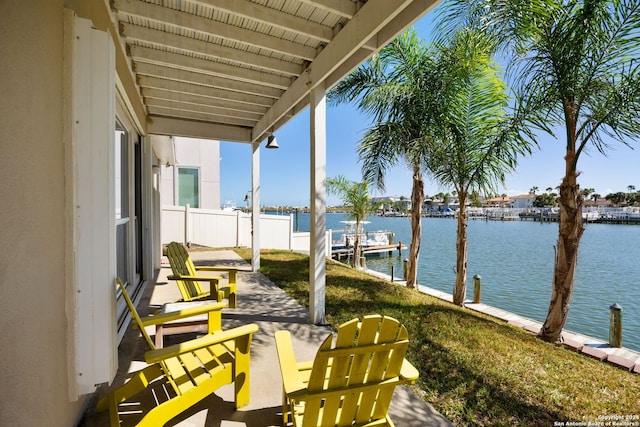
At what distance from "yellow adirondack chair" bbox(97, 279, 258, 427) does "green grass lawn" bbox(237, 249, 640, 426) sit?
1517mm

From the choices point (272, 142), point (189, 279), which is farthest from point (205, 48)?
point (272, 142)

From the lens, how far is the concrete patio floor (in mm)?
2203

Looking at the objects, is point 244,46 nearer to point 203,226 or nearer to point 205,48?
point 205,48

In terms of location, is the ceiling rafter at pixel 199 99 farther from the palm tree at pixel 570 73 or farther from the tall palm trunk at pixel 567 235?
the tall palm trunk at pixel 567 235

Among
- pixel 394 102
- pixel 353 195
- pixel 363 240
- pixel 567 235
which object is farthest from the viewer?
pixel 363 240

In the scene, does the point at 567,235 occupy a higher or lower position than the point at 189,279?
higher

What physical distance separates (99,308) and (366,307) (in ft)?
12.6

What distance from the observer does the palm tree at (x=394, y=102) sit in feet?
24.0

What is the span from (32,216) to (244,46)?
2.97m

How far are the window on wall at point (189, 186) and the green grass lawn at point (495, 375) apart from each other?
10.7 meters

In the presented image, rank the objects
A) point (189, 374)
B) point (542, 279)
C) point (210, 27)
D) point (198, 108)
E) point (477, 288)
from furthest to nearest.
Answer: point (542, 279)
point (477, 288)
point (198, 108)
point (210, 27)
point (189, 374)

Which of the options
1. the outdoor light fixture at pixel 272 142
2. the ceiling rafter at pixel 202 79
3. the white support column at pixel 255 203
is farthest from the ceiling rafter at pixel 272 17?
the white support column at pixel 255 203

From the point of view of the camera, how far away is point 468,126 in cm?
705

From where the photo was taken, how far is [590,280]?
1464 centimetres
